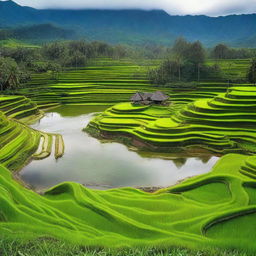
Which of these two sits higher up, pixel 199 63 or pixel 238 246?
pixel 199 63

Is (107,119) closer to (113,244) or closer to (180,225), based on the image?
(180,225)

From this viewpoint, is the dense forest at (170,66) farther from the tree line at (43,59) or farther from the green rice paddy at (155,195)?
the green rice paddy at (155,195)

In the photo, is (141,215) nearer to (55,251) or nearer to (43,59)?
(55,251)

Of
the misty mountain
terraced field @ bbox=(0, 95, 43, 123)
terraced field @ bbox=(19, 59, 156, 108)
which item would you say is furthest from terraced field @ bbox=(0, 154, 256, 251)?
the misty mountain

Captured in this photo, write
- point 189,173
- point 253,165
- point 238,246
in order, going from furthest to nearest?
point 189,173
point 253,165
point 238,246

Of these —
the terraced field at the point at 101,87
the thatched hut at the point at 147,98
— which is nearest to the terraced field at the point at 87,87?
the terraced field at the point at 101,87

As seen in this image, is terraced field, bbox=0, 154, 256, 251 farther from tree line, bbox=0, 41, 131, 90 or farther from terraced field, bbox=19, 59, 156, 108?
tree line, bbox=0, 41, 131, 90

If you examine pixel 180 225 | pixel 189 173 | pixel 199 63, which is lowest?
pixel 189 173

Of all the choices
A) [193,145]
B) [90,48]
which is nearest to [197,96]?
[193,145]
